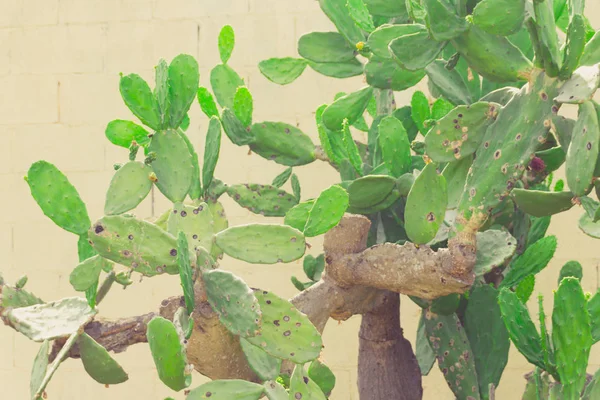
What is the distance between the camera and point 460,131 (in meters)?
1.08

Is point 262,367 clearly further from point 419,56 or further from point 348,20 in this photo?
point 348,20

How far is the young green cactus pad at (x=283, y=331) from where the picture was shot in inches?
40.4

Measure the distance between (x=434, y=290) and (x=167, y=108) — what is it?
0.43 metres

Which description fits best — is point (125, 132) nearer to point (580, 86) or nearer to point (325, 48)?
point (325, 48)

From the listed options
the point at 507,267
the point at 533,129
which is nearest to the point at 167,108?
the point at 533,129

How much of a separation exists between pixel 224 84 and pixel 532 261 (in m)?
0.61

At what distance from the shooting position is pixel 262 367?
1.08 m

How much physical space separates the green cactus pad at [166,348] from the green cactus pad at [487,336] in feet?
1.99

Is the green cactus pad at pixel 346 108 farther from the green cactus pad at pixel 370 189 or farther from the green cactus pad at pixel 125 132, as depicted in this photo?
the green cactus pad at pixel 125 132

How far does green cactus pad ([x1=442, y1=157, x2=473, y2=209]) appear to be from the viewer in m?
1.16

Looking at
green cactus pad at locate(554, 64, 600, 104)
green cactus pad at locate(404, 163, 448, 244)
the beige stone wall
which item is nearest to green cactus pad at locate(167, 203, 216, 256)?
green cactus pad at locate(404, 163, 448, 244)

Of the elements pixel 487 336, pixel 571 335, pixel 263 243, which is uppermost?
pixel 263 243

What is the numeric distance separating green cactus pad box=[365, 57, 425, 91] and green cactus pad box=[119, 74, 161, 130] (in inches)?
13.7

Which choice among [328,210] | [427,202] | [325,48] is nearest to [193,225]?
[328,210]
